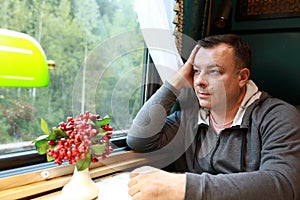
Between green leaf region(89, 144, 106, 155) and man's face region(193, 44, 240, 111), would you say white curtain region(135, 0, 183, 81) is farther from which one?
green leaf region(89, 144, 106, 155)

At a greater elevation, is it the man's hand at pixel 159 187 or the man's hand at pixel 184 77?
the man's hand at pixel 184 77

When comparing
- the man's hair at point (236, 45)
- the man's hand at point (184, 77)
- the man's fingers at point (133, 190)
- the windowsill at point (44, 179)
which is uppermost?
the man's hair at point (236, 45)

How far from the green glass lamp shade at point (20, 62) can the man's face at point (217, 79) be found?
29.7 inches

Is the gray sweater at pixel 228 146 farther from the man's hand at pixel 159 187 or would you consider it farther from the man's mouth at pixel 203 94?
the man's mouth at pixel 203 94

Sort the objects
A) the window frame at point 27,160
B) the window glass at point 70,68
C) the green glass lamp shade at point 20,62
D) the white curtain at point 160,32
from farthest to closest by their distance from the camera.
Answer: the white curtain at point 160,32 < the window glass at point 70,68 < the window frame at point 27,160 < the green glass lamp shade at point 20,62

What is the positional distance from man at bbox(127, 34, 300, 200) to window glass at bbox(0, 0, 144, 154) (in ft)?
0.67

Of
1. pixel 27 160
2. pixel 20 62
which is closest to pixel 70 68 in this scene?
pixel 27 160

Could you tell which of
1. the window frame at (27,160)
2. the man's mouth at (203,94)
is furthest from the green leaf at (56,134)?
the man's mouth at (203,94)

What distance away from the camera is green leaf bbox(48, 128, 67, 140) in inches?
34.6

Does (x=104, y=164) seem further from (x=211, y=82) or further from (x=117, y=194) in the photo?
(x=211, y=82)

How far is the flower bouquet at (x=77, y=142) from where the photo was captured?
33.0 inches

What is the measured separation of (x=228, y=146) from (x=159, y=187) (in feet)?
1.46

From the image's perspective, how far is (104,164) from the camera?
48.1 inches

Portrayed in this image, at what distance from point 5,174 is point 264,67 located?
1459mm
